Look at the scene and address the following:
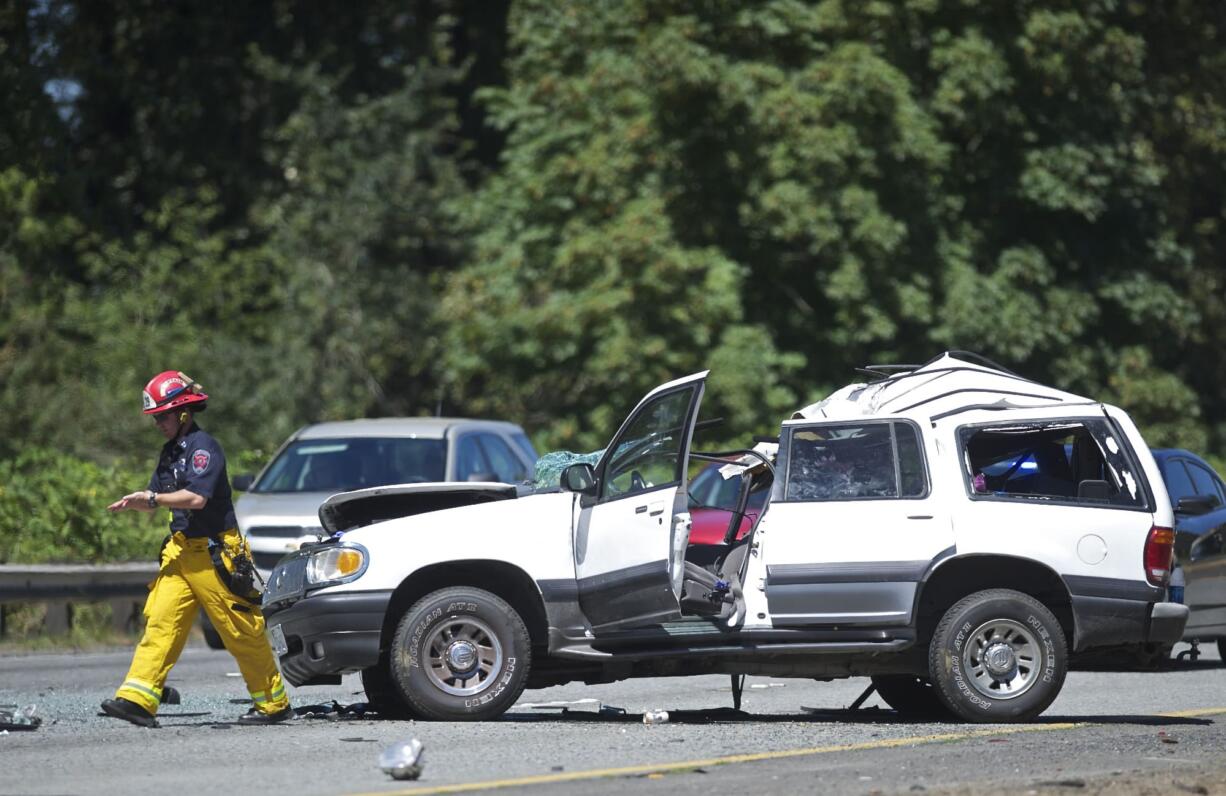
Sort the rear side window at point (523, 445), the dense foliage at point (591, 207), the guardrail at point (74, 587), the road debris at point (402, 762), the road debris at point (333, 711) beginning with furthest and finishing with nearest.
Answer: the dense foliage at point (591, 207) < the rear side window at point (523, 445) < the guardrail at point (74, 587) < the road debris at point (333, 711) < the road debris at point (402, 762)

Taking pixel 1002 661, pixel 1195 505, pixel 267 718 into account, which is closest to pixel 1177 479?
pixel 1195 505

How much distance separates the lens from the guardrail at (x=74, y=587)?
16.0 meters

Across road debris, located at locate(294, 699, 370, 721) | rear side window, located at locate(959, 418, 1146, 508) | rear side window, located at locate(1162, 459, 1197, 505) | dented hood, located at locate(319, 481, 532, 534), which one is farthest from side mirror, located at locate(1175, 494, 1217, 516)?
road debris, located at locate(294, 699, 370, 721)

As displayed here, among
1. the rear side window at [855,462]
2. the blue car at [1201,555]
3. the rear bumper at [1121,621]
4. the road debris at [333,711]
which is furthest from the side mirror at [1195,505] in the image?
the road debris at [333,711]

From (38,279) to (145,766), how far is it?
79.5 feet

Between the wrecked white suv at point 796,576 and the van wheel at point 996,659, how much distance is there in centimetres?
1

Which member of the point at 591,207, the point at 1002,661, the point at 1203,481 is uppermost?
the point at 591,207

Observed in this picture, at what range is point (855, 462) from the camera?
995 centimetres

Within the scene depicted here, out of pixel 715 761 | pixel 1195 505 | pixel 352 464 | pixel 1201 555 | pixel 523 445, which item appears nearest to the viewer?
pixel 715 761

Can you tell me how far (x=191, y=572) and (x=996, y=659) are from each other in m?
4.20

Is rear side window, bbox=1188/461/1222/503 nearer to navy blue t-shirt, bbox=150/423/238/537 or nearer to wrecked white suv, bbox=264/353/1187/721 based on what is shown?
wrecked white suv, bbox=264/353/1187/721

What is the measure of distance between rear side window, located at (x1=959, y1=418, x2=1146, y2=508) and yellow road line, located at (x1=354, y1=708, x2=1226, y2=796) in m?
1.22

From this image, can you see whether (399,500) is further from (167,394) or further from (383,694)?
(167,394)

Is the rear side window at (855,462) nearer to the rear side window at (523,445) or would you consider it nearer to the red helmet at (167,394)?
the red helmet at (167,394)
